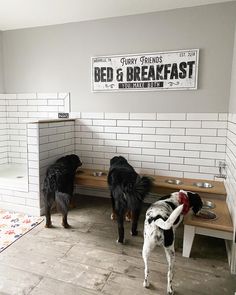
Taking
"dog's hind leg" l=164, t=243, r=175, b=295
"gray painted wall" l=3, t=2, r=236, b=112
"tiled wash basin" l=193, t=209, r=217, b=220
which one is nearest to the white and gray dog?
"dog's hind leg" l=164, t=243, r=175, b=295

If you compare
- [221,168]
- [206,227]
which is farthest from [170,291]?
[221,168]

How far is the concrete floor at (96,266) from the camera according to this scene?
1.54m

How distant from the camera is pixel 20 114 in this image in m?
3.23

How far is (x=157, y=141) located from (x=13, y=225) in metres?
1.78

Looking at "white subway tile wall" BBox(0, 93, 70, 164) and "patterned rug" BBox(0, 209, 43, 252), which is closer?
"patterned rug" BBox(0, 209, 43, 252)

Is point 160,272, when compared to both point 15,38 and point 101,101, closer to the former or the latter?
point 101,101

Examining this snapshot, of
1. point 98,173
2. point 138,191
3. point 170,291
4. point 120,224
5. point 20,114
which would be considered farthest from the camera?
point 20,114

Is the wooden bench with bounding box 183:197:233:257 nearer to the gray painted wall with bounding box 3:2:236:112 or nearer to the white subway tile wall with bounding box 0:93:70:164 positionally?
the gray painted wall with bounding box 3:2:236:112

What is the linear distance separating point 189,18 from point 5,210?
2921 millimetres

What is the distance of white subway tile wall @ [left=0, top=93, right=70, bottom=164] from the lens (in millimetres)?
3059

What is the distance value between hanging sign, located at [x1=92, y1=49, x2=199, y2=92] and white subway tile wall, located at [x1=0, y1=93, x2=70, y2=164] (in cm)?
60

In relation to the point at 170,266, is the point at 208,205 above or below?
above

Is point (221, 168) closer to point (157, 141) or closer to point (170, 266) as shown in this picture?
point (157, 141)

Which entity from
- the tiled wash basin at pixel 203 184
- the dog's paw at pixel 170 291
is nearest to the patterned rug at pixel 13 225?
the dog's paw at pixel 170 291
